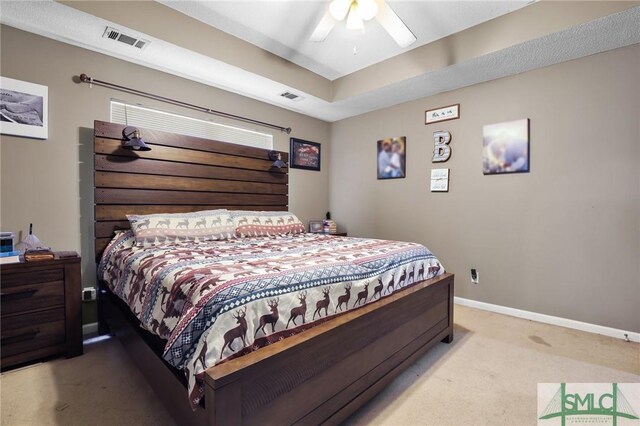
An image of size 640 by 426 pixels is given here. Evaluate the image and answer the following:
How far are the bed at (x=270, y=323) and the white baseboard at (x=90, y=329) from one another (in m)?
0.12

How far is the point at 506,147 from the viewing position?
3.10 metres

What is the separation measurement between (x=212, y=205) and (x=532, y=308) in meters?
3.50

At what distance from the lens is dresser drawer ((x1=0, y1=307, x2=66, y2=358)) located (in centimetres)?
199

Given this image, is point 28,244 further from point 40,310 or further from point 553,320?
point 553,320

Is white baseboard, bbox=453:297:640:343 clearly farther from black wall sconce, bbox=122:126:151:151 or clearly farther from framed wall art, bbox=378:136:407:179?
black wall sconce, bbox=122:126:151:151

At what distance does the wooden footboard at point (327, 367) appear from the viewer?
1.09m

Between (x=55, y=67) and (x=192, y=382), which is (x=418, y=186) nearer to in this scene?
(x=192, y=382)

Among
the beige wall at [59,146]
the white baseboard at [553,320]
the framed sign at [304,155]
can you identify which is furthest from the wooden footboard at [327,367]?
the framed sign at [304,155]

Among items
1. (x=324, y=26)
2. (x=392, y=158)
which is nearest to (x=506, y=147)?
(x=392, y=158)

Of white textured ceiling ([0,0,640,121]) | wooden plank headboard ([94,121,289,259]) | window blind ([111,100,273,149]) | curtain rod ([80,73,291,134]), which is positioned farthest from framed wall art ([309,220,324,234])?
white textured ceiling ([0,0,640,121])

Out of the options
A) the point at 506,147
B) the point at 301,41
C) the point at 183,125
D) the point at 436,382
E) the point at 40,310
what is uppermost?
the point at 301,41

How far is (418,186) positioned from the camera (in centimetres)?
381

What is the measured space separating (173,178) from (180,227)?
70 cm

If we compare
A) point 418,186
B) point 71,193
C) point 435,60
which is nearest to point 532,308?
point 418,186
